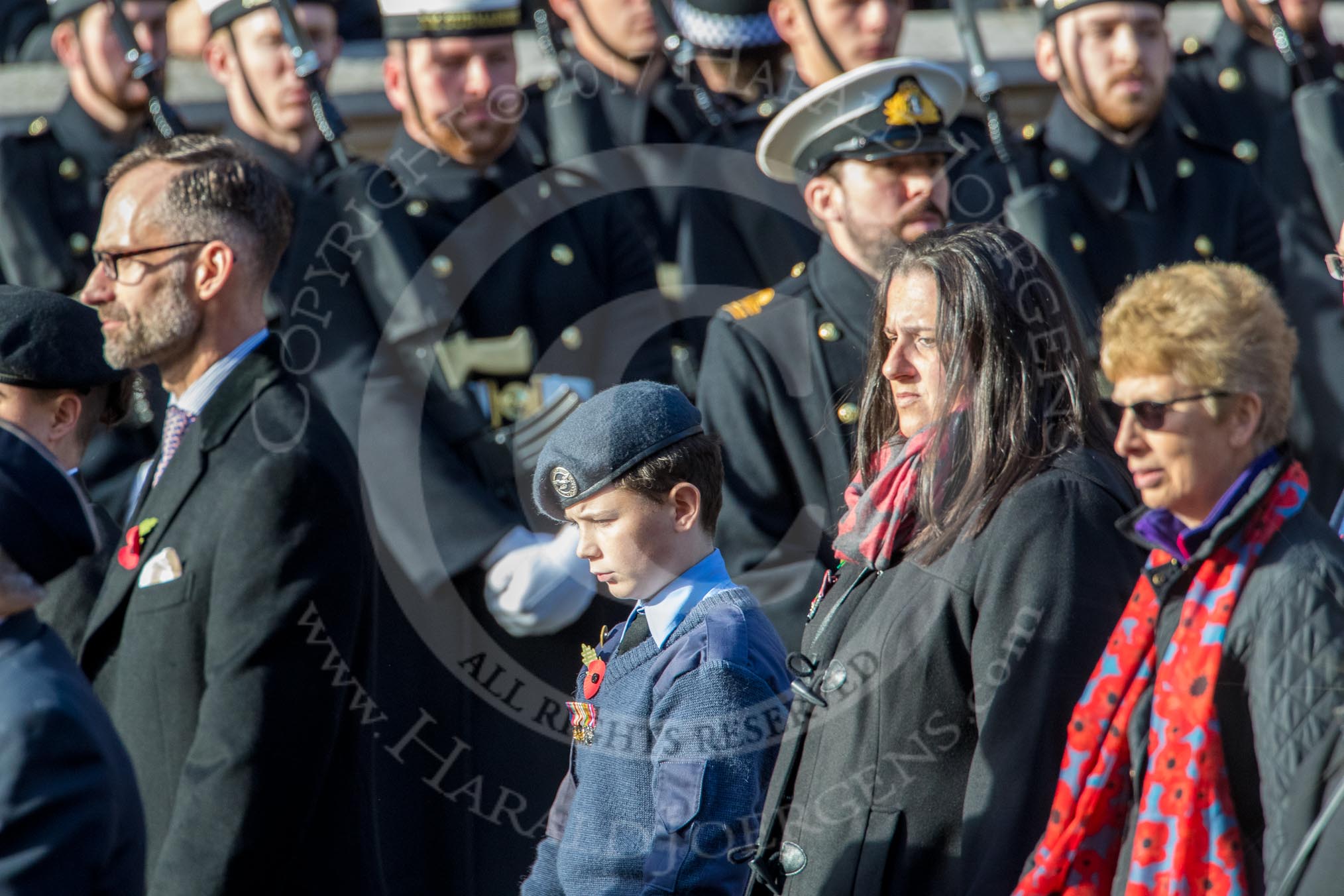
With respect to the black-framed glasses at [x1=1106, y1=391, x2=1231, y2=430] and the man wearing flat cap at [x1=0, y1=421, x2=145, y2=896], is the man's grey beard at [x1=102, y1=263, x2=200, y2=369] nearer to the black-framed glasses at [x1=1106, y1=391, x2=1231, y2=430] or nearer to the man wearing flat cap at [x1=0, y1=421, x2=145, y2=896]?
the man wearing flat cap at [x1=0, y1=421, x2=145, y2=896]

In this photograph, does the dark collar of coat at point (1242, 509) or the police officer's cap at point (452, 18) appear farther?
the police officer's cap at point (452, 18)

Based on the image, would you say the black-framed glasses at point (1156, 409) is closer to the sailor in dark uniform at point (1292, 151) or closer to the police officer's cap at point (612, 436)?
the police officer's cap at point (612, 436)

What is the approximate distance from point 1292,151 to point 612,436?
12.1 ft

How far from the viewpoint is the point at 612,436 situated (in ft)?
9.57

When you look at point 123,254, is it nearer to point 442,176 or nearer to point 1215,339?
point 442,176

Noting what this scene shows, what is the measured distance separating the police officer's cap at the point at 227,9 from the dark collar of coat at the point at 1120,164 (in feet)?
7.27

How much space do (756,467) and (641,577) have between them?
1227 millimetres

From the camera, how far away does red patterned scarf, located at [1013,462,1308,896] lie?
253cm

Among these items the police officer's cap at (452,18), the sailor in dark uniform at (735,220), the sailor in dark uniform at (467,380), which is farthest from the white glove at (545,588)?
the police officer's cap at (452,18)

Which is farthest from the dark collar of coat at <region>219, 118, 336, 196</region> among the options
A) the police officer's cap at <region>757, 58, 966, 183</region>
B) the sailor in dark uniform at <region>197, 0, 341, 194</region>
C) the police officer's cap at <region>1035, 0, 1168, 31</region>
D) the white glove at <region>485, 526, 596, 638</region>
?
the police officer's cap at <region>1035, 0, 1168, 31</region>

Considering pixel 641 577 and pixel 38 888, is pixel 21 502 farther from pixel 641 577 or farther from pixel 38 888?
pixel 641 577

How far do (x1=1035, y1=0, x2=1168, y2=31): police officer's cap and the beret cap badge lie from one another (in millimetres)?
3017

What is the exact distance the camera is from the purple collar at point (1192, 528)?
8.60 ft

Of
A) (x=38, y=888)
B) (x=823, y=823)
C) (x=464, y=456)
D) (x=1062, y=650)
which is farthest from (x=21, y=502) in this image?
(x=464, y=456)
